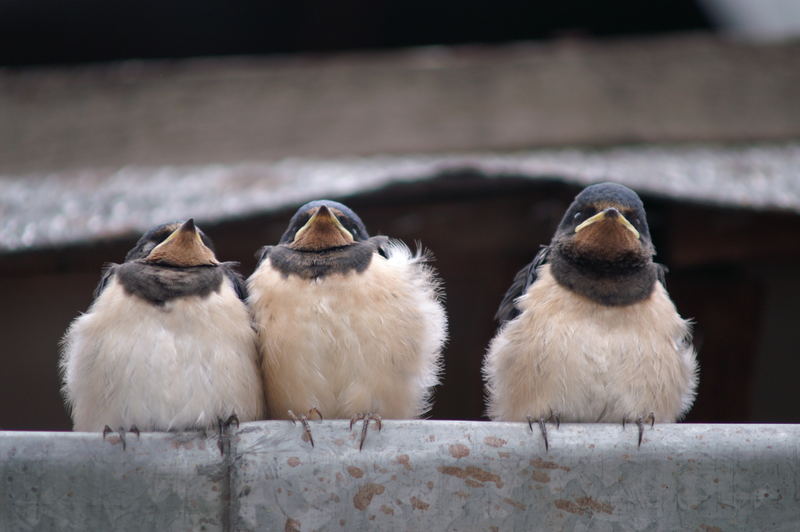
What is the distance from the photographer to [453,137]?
5027 millimetres

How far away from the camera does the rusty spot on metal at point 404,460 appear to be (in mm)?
2418

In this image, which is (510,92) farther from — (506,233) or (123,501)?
(123,501)

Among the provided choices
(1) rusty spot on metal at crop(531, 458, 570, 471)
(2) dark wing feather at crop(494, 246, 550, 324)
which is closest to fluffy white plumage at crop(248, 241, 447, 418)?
(2) dark wing feather at crop(494, 246, 550, 324)

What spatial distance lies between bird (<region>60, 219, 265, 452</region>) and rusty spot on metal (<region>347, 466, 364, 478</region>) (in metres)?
0.41

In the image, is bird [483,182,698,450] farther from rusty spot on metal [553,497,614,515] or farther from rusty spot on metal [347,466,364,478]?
rusty spot on metal [347,466,364,478]

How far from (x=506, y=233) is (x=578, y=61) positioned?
4.17 feet

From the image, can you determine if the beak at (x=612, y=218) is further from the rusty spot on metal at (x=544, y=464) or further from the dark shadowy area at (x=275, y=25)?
the dark shadowy area at (x=275, y=25)

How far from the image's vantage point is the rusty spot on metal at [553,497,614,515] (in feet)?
7.91

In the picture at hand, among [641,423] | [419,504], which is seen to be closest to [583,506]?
[641,423]

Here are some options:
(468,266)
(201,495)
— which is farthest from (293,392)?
(468,266)

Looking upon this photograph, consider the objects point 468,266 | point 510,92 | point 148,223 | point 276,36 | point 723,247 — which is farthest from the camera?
point 276,36

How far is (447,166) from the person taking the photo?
12.1 ft

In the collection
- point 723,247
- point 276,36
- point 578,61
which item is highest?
point 276,36

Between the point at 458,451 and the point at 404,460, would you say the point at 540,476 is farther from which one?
the point at 404,460
